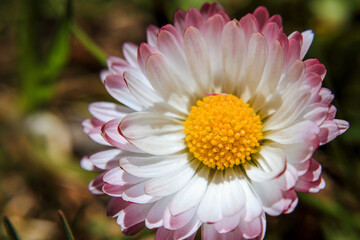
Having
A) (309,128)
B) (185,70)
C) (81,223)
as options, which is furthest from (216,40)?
(81,223)

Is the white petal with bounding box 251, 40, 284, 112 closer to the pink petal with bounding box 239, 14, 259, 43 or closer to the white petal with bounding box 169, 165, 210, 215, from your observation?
the pink petal with bounding box 239, 14, 259, 43

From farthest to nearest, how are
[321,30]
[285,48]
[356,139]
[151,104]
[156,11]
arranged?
[156,11]
[321,30]
[356,139]
[151,104]
[285,48]

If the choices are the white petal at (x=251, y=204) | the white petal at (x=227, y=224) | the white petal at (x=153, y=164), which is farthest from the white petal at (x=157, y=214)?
Result: the white petal at (x=251, y=204)

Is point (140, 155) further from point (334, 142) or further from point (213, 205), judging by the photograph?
point (334, 142)

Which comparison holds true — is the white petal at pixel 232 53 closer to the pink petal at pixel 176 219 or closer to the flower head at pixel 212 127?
the flower head at pixel 212 127

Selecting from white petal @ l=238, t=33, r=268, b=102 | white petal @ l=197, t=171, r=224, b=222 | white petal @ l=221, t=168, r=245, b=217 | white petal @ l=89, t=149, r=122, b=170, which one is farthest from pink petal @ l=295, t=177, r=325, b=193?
white petal @ l=89, t=149, r=122, b=170

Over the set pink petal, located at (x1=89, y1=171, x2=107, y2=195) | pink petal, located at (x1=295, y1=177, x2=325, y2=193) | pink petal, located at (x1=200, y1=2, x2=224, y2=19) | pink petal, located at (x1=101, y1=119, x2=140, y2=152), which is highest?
pink petal, located at (x1=200, y1=2, x2=224, y2=19)

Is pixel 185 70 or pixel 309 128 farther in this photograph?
pixel 185 70
